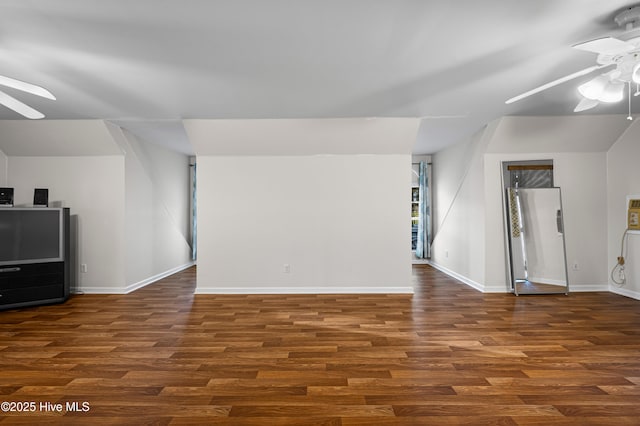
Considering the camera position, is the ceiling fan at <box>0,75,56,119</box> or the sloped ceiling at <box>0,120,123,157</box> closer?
the ceiling fan at <box>0,75,56,119</box>

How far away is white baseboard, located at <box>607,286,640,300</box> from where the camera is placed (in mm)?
4673

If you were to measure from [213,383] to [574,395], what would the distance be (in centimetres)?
234

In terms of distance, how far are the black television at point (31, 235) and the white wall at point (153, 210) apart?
0.80 m

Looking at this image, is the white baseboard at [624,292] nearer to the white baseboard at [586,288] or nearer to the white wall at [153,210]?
the white baseboard at [586,288]

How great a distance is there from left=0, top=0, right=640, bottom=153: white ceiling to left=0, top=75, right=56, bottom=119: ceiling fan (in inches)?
13.0

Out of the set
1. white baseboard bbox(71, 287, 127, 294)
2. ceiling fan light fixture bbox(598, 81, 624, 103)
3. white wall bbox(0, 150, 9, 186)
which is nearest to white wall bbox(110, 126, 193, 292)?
white baseboard bbox(71, 287, 127, 294)

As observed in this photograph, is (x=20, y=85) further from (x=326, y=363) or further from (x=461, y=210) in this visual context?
(x=461, y=210)

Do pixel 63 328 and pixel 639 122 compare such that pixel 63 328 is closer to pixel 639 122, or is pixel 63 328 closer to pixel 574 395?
pixel 574 395

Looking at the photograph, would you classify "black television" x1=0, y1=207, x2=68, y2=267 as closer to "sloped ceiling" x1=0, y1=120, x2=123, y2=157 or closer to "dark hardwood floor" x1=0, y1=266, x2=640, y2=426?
"dark hardwood floor" x1=0, y1=266, x2=640, y2=426

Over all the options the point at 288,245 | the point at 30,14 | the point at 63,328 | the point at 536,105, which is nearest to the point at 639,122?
the point at 536,105

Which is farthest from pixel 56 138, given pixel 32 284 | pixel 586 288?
pixel 586 288

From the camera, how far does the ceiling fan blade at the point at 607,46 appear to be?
6.52 feet

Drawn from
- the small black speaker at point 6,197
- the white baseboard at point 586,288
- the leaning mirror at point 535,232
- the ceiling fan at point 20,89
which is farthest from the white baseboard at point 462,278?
the small black speaker at point 6,197

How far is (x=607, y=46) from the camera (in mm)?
2049
